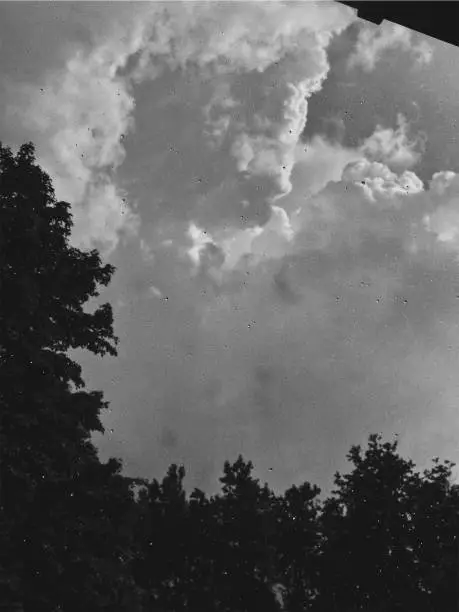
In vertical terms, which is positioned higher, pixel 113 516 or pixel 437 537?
pixel 437 537

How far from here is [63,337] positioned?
8.41m

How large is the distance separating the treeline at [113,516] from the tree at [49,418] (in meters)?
0.02

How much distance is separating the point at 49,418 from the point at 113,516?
1.95 m

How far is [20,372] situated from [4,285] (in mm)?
1618

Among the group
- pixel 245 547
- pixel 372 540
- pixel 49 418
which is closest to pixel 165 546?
pixel 245 547

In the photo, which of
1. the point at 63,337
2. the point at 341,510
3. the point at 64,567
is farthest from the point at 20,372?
the point at 341,510

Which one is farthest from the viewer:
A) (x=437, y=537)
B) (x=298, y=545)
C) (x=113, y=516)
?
(x=298, y=545)

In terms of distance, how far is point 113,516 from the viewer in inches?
280

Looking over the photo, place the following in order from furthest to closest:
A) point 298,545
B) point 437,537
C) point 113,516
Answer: point 298,545 < point 437,537 < point 113,516

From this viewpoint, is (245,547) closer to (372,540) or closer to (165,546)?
(165,546)

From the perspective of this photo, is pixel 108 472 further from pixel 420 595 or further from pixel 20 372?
pixel 420 595

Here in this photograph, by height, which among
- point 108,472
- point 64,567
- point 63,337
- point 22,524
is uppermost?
point 63,337

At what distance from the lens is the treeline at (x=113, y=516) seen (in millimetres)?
6414

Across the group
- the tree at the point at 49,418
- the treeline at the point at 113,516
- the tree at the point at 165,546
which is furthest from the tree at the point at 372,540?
the tree at the point at 49,418
